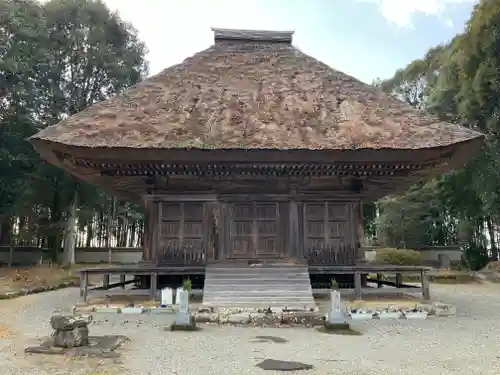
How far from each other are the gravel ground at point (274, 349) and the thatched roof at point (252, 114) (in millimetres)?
4124

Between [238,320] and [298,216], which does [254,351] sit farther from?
[298,216]

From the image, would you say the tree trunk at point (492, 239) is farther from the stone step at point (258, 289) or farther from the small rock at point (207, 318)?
the small rock at point (207, 318)

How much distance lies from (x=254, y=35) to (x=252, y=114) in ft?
18.2

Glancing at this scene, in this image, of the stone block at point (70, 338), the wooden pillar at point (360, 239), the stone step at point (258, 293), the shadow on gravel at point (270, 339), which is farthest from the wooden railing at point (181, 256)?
the stone block at point (70, 338)

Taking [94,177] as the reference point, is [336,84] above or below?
above

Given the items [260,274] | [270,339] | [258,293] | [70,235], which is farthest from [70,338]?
[70,235]

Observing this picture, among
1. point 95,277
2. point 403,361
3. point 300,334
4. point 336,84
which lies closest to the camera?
point 403,361

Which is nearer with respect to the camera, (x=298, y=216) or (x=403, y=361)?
(x=403, y=361)

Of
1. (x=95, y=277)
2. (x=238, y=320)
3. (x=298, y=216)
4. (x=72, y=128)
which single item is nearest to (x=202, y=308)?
(x=238, y=320)

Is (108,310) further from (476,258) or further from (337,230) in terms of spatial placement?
(476,258)

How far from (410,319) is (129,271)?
20.3 ft

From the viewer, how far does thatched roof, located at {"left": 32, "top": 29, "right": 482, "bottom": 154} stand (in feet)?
35.2

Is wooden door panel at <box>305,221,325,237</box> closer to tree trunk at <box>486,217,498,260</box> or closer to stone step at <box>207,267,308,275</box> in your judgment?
stone step at <box>207,267,308,275</box>

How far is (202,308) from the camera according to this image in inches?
355
